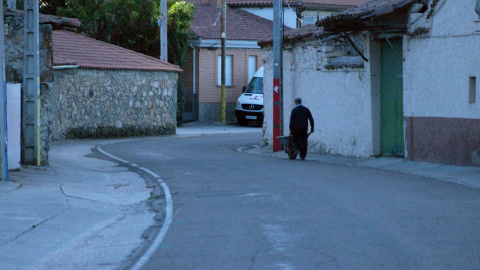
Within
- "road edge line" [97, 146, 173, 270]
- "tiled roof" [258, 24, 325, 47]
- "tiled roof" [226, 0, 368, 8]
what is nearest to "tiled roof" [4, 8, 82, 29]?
"road edge line" [97, 146, 173, 270]

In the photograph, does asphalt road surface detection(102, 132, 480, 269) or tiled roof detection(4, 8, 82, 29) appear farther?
tiled roof detection(4, 8, 82, 29)

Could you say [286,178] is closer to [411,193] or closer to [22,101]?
[411,193]

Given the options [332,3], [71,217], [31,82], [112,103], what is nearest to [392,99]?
[31,82]

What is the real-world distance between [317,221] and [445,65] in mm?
9097

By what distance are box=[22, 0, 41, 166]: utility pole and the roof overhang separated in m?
25.6

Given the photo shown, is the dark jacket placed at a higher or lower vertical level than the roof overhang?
lower

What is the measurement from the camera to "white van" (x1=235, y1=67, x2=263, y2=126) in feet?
133

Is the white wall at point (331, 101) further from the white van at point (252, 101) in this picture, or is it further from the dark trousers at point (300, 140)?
the white van at point (252, 101)

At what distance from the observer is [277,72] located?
24500mm

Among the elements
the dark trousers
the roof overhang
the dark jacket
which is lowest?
the dark trousers

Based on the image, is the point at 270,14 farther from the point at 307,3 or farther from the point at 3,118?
the point at 3,118

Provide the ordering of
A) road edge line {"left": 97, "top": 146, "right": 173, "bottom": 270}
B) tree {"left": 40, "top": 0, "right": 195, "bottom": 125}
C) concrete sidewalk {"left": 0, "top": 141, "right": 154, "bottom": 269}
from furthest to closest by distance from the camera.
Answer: tree {"left": 40, "top": 0, "right": 195, "bottom": 125} → concrete sidewalk {"left": 0, "top": 141, "right": 154, "bottom": 269} → road edge line {"left": 97, "top": 146, "right": 173, "bottom": 270}

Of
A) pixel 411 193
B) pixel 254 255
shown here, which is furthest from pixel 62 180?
pixel 254 255

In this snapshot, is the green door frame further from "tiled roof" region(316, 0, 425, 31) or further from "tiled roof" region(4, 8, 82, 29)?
"tiled roof" region(4, 8, 82, 29)
